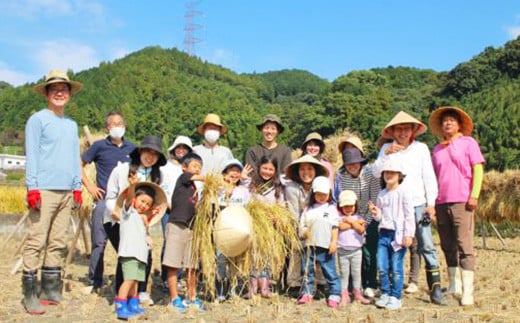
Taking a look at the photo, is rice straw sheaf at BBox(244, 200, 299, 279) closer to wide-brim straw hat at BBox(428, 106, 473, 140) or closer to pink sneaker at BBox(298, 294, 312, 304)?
pink sneaker at BBox(298, 294, 312, 304)

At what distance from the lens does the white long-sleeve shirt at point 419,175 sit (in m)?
5.89

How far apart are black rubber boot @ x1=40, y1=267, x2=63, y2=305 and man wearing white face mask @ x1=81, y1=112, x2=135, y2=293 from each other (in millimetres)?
660

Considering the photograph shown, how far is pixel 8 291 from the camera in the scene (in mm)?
6363

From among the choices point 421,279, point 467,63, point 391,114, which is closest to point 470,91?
point 467,63

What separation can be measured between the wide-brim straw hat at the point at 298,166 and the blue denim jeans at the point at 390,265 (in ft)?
3.30

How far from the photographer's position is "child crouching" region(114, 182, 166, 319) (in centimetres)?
519

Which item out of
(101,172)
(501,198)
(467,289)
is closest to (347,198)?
(467,289)

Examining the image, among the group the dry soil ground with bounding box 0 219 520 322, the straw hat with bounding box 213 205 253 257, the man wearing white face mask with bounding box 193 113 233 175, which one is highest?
the man wearing white face mask with bounding box 193 113 233 175

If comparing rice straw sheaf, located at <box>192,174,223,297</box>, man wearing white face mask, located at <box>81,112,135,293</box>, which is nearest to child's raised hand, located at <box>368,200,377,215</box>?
rice straw sheaf, located at <box>192,174,223,297</box>

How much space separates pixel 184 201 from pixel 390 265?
7.41ft

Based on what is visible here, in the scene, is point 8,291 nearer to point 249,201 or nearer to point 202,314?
point 202,314

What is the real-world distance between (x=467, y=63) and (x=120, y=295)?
55.5 metres

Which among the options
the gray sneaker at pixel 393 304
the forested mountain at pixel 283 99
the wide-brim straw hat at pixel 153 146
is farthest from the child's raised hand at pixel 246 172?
the forested mountain at pixel 283 99

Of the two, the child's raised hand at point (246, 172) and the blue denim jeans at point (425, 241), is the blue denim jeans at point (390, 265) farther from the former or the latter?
the child's raised hand at point (246, 172)
